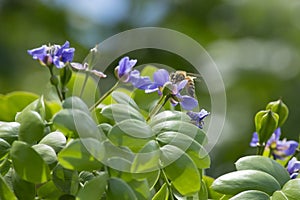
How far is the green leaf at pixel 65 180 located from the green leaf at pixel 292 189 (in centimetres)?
14

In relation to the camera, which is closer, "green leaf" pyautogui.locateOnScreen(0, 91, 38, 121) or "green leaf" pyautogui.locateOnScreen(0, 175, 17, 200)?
"green leaf" pyautogui.locateOnScreen(0, 175, 17, 200)

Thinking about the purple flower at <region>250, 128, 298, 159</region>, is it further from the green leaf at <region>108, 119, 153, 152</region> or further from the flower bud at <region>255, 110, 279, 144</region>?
the green leaf at <region>108, 119, 153, 152</region>

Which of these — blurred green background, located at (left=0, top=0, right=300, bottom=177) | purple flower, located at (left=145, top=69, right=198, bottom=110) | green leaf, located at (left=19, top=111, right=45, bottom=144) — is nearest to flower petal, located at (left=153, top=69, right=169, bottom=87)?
purple flower, located at (left=145, top=69, right=198, bottom=110)

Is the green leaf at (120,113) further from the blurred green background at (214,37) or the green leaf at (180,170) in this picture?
the blurred green background at (214,37)

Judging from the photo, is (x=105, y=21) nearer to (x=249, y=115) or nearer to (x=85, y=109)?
(x=249, y=115)

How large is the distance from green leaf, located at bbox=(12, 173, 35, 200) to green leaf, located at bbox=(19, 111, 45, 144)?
28mm

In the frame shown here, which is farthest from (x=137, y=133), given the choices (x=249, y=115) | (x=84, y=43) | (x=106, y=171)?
(x=84, y=43)

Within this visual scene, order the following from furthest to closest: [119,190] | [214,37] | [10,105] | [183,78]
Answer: [214,37] < [10,105] < [183,78] < [119,190]

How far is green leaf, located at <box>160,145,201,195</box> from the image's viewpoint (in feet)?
1.42

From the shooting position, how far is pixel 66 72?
20.7 inches

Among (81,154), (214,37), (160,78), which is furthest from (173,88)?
(214,37)

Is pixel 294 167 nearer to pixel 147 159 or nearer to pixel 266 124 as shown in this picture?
pixel 266 124

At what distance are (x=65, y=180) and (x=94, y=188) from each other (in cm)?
4

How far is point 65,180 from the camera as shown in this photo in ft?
1.44
